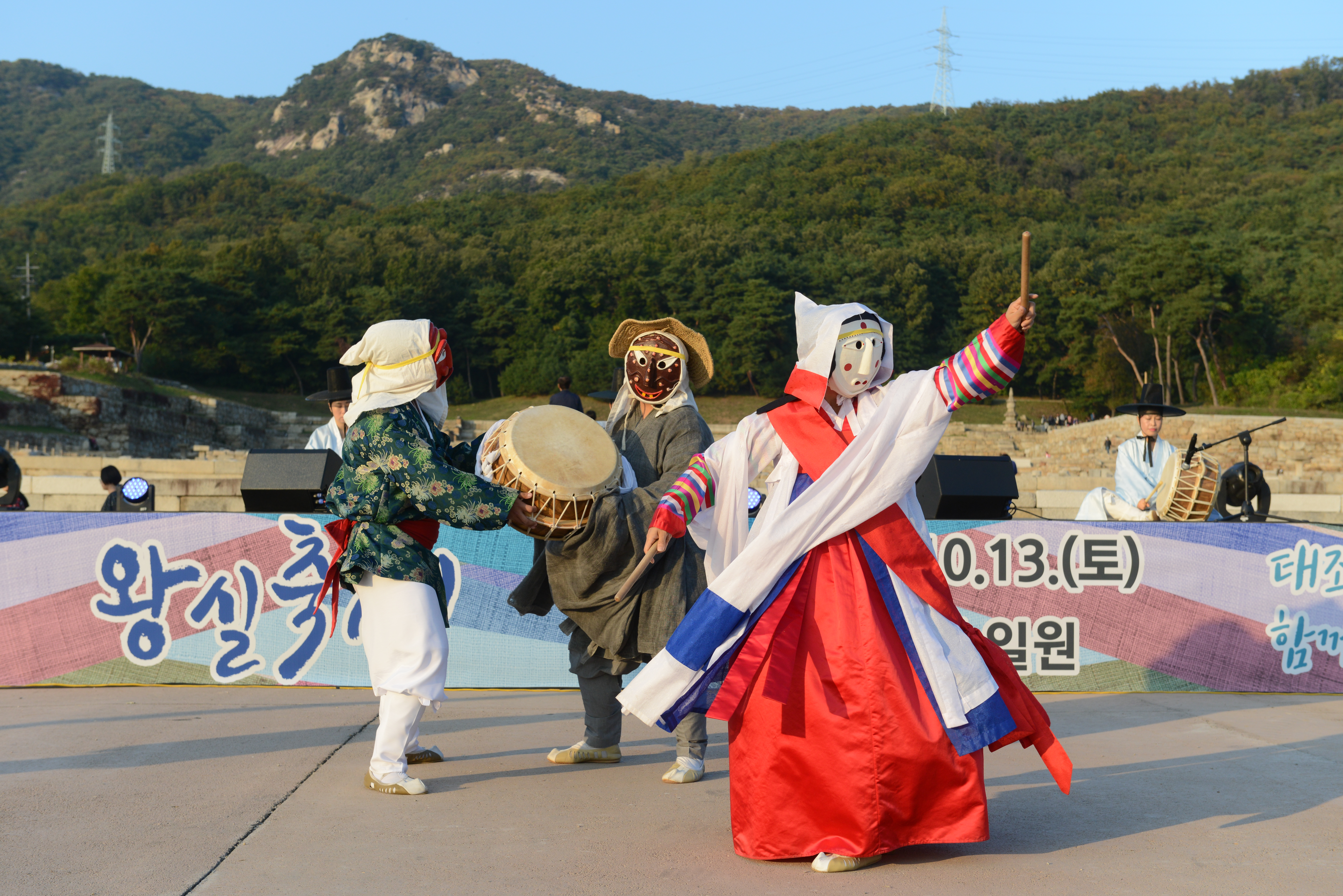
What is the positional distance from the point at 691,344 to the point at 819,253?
247 feet

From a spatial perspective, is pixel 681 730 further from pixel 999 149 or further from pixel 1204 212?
pixel 999 149

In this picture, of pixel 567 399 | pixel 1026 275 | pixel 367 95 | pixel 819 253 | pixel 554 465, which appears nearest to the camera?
pixel 1026 275

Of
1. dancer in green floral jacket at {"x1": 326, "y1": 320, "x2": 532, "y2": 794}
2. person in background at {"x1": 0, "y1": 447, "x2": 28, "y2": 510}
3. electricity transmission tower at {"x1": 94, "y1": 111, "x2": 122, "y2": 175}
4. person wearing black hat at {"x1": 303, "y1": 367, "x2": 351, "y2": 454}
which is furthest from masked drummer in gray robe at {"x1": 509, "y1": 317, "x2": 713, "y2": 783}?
electricity transmission tower at {"x1": 94, "y1": 111, "x2": 122, "y2": 175}

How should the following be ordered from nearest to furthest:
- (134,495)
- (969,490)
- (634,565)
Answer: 1. (634,565)
2. (969,490)
3. (134,495)

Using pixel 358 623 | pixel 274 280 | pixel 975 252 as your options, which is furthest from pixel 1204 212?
pixel 358 623

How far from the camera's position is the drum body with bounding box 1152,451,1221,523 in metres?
7.11

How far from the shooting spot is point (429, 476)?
3.95 metres

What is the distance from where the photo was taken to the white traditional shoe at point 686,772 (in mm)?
4281

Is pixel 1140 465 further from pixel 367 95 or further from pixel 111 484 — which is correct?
pixel 367 95

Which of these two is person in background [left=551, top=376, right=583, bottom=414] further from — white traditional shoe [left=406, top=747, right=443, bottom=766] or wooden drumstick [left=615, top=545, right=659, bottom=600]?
wooden drumstick [left=615, top=545, right=659, bottom=600]

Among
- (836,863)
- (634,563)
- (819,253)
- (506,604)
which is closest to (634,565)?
(634,563)

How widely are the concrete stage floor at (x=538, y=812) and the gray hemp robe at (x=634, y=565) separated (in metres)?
0.62

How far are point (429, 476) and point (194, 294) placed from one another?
6316 cm

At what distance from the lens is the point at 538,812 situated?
3.79 meters
